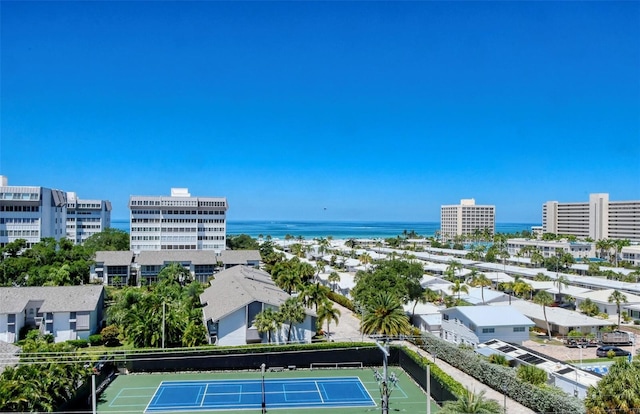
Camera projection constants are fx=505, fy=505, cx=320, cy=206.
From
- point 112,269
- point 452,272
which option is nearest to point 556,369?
point 452,272

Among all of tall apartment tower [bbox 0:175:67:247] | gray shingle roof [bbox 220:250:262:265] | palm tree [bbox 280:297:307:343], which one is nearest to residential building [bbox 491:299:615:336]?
palm tree [bbox 280:297:307:343]

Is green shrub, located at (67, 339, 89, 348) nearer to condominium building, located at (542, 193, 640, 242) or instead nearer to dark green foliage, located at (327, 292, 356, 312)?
dark green foliage, located at (327, 292, 356, 312)

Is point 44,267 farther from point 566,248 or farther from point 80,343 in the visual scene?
point 566,248

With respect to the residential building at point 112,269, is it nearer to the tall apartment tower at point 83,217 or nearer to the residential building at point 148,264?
the residential building at point 148,264

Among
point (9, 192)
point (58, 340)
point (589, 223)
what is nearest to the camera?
point (58, 340)

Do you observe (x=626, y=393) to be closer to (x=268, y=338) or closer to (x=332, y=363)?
(x=332, y=363)

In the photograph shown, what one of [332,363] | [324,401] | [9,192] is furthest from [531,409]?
[9,192]
